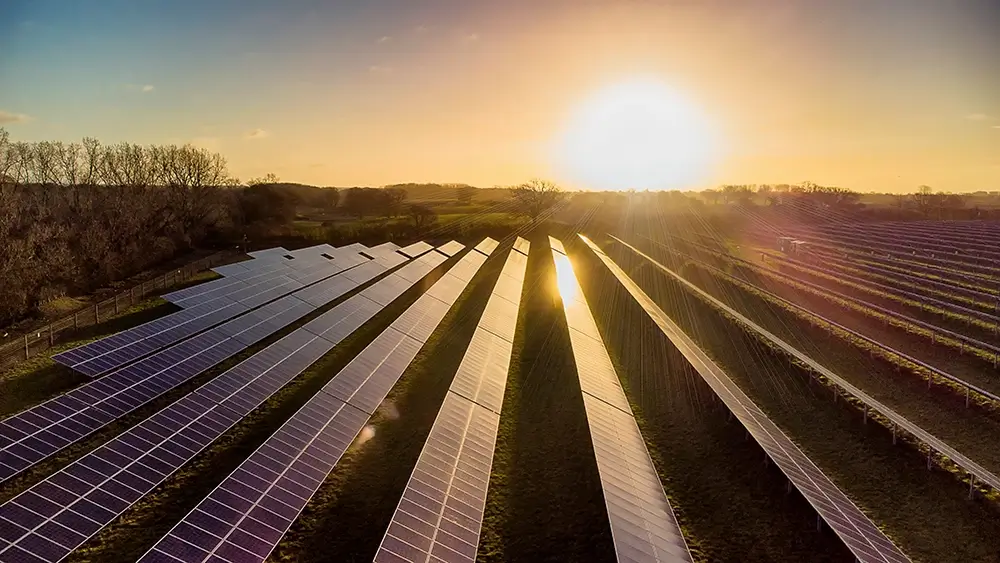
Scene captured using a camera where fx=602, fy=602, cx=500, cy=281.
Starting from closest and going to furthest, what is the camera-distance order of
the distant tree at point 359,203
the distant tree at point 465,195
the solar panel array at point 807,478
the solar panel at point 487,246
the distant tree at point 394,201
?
1. the solar panel array at point 807,478
2. the solar panel at point 487,246
3. the distant tree at point 394,201
4. the distant tree at point 359,203
5. the distant tree at point 465,195

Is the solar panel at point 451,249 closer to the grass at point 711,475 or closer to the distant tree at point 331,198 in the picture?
the grass at point 711,475

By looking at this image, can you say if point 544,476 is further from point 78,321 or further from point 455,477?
point 78,321

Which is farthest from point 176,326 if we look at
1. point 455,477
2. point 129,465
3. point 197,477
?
point 455,477

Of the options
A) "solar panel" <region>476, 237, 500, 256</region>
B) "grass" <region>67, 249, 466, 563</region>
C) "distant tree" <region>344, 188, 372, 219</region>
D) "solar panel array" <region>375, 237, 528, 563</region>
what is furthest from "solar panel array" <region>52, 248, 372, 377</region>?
"distant tree" <region>344, 188, 372, 219</region>

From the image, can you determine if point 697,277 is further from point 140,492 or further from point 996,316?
point 140,492

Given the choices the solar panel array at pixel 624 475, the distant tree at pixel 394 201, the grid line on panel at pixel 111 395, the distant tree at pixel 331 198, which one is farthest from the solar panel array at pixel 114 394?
the distant tree at pixel 331 198

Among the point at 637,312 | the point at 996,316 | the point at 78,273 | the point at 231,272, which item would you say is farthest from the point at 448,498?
the point at 78,273
